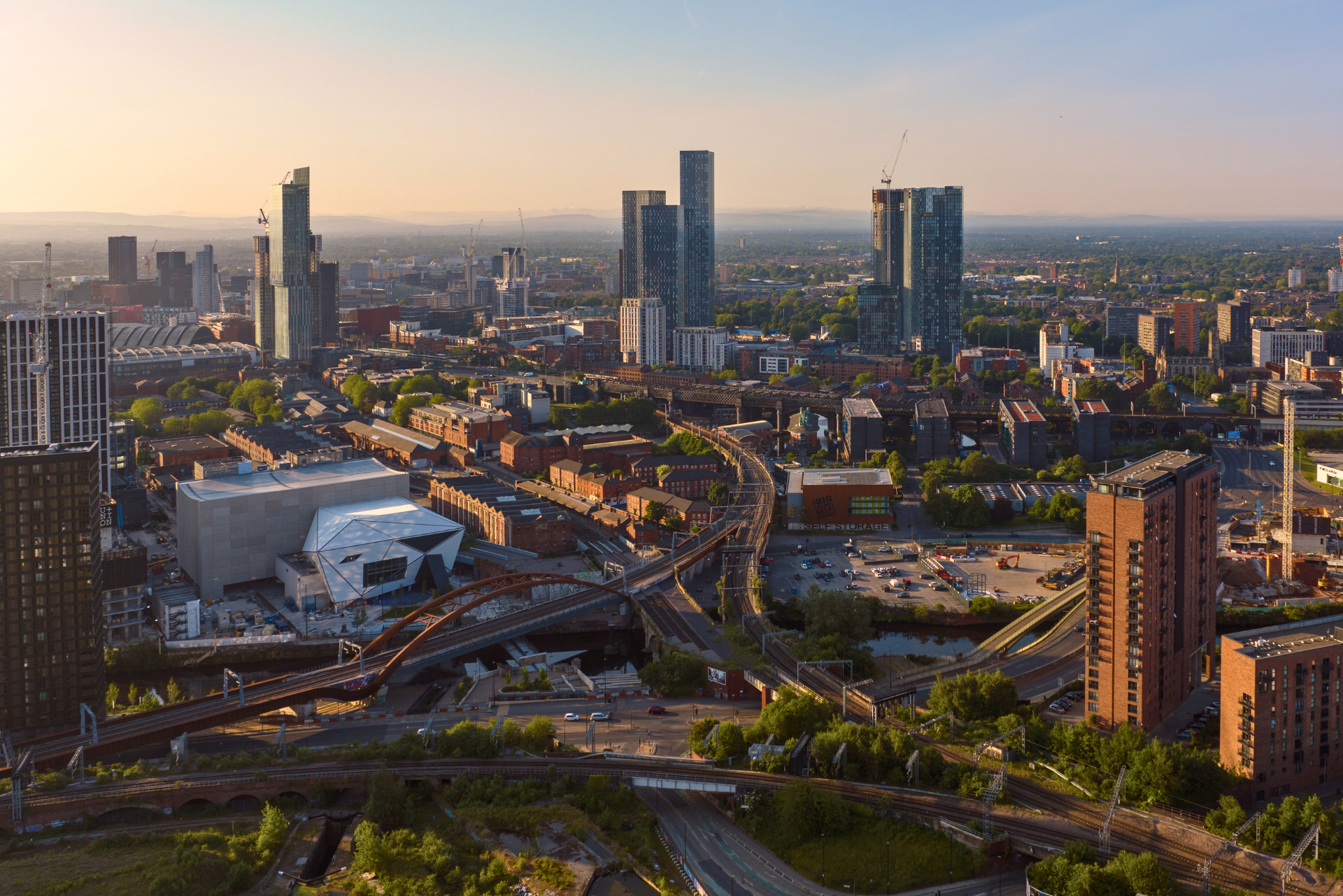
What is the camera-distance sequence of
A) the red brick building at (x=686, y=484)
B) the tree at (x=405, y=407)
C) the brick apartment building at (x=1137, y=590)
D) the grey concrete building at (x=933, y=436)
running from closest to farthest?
the brick apartment building at (x=1137, y=590) → the red brick building at (x=686, y=484) → the grey concrete building at (x=933, y=436) → the tree at (x=405, y=407)

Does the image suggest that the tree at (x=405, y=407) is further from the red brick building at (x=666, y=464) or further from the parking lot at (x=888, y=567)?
the parking lot at (x=888, y=567)

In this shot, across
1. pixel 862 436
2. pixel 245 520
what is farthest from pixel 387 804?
pixel 862 436

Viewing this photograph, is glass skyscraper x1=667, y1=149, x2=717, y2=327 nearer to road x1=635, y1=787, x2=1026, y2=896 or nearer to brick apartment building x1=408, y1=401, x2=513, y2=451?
brick apartment building x1=408, y1=401, x2=513, y2=451

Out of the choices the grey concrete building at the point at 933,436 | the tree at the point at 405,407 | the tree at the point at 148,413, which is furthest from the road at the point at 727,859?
the tree at the point at 148,413

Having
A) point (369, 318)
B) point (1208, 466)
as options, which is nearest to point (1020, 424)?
point (1208, 466)

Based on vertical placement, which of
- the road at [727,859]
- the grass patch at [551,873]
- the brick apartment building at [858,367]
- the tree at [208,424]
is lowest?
the road at [727,859]

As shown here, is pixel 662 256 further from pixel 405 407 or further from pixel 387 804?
pixel 387 804

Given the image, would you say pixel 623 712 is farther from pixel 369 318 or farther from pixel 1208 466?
pixel 369 318
